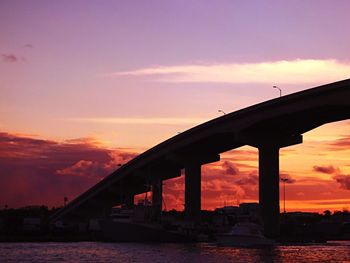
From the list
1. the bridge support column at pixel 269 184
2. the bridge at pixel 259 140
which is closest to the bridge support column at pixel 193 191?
the bridge at pixel 259 140

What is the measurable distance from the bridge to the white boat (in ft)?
10.0

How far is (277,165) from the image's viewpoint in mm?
115875

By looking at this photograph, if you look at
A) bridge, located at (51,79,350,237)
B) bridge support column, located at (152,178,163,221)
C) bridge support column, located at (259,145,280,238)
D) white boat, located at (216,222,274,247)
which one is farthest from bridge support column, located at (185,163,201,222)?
bridge support column, located at (259,145,280,238)

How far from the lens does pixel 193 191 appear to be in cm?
13900

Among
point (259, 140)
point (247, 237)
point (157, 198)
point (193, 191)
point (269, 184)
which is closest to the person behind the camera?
point (247, 237)

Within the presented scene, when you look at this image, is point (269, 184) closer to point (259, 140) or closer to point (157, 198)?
point (259, 140)

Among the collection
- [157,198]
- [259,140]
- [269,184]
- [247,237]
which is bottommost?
[247,237]

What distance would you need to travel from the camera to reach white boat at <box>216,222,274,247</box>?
368ft

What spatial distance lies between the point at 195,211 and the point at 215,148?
14.7m

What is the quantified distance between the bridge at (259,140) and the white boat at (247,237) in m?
3.06

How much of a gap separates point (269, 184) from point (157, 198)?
145 ft

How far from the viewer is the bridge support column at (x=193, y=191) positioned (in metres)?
138

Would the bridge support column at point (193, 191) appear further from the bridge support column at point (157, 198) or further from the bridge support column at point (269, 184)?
the bridge support column at point (269, 184)

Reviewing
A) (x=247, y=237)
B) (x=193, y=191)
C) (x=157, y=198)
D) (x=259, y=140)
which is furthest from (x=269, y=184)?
(x=157, y=198)
